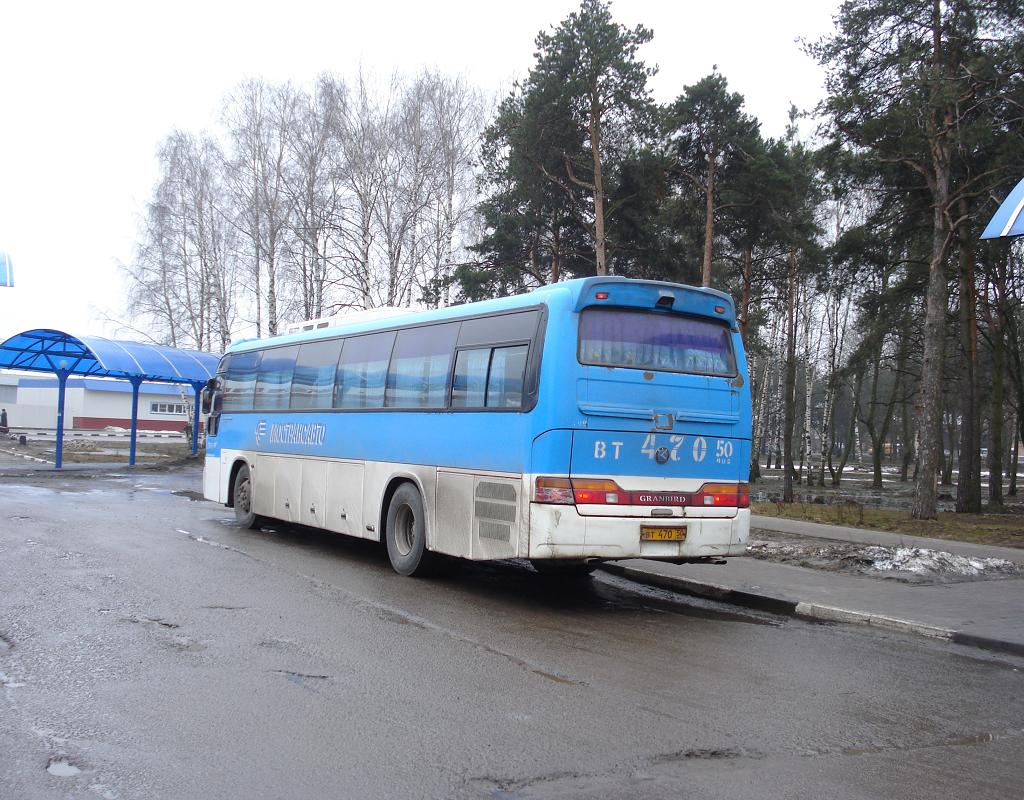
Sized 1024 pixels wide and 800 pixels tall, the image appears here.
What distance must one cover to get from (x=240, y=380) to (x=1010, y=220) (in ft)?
41.1

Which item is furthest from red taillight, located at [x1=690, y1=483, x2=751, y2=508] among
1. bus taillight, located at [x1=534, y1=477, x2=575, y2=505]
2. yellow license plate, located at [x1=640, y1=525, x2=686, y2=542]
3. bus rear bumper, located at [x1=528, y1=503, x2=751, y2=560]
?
bus taillight, located at [x1=534, y1=477, x2=575, y2=505]

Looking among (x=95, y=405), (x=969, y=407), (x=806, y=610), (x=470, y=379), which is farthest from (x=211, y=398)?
(x=95, y=405)

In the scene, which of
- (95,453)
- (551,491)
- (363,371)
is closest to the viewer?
(551,491)

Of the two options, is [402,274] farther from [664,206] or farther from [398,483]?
[398,483]

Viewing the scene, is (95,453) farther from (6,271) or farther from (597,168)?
(597,168)

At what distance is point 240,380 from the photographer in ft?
54.5

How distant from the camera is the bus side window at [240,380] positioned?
16.1 metres

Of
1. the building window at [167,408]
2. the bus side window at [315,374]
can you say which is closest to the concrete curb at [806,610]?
the bus side window at [315,374]

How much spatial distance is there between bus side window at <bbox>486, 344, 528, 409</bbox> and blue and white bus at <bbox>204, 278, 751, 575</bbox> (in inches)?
0.8

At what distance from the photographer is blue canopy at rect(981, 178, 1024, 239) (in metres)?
11.4

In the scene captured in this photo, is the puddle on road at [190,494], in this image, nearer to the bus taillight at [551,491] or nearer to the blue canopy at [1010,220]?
the bus taillight at [551,491]

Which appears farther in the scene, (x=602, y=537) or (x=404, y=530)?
(x=404, y=530)

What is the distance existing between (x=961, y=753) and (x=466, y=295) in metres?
27.1

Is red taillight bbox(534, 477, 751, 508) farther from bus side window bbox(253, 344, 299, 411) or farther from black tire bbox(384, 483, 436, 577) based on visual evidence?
bus side window bbox(253, 344, 299, 411)
